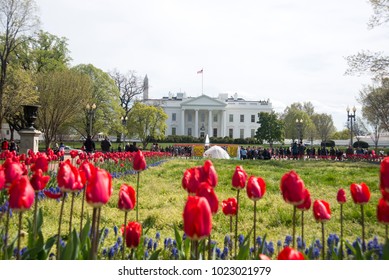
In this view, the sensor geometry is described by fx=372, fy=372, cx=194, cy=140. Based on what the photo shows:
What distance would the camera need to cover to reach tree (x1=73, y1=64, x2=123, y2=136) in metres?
38.7

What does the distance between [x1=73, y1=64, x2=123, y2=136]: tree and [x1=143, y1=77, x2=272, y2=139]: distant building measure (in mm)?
32821

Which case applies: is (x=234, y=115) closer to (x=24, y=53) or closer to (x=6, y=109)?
(x=24, y=53)

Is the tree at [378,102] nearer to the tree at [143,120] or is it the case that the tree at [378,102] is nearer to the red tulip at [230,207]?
the tree at [143,120]

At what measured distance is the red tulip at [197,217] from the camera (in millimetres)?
1465

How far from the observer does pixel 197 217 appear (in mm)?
1476

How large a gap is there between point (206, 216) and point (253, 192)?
2.86 feet

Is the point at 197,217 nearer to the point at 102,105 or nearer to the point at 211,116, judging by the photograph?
the point at 102,105

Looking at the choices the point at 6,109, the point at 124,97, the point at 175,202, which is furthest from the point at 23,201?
the point at 124,97

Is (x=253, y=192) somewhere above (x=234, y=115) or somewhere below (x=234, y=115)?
below

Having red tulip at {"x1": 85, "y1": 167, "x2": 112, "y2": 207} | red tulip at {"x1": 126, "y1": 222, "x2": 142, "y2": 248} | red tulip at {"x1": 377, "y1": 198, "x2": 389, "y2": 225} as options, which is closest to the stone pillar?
red tulip at {"x1": 126, "y1": 222, "x2": 142, "y2": 248}

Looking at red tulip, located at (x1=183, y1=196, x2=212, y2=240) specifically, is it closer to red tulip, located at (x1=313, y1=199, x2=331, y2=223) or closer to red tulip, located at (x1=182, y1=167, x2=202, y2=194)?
red tulip, located at (x1=182, y1=167, x2=202, y2=194)

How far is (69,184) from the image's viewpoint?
212 centimetres

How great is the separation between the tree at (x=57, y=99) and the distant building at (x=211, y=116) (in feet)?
144

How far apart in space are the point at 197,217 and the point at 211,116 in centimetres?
7415
